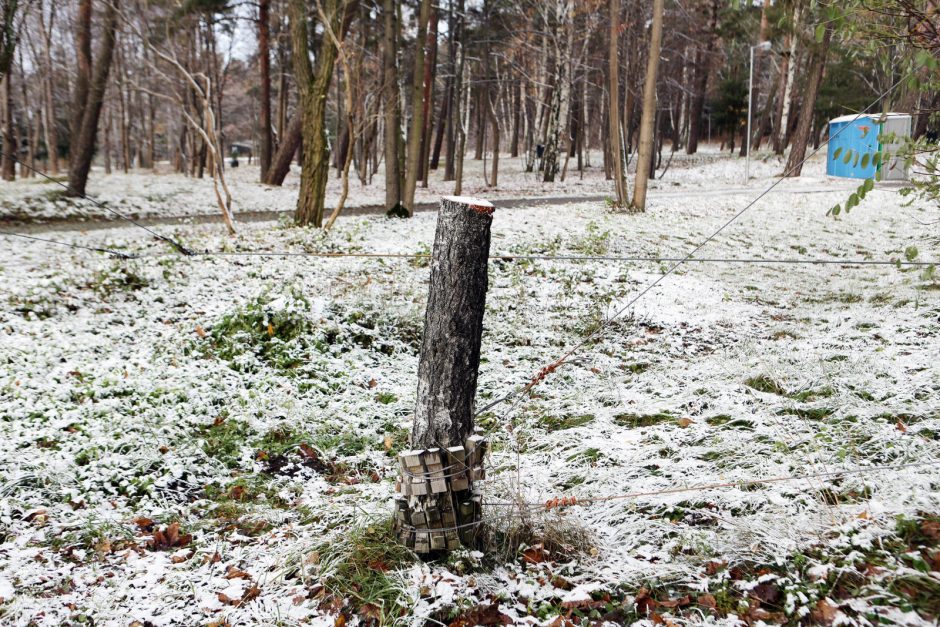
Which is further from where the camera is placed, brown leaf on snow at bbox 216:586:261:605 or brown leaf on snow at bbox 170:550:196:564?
brown leaf on snow at bbox 170:550:196:564

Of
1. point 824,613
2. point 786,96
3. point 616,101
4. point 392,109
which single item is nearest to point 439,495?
point 824,613

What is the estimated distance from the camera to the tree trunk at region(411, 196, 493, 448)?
113 inches

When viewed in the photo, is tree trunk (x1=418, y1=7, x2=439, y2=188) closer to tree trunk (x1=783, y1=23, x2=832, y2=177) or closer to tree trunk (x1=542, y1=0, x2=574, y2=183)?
tree trunk (x1=542, y1=0, x2=574, y2=183)

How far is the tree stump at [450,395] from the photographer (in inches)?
113

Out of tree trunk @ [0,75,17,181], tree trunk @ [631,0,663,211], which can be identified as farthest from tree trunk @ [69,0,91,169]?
tree trunk @ [631,0,663,211]

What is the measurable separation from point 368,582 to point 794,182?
23.9 meters

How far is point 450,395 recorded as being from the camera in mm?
2906

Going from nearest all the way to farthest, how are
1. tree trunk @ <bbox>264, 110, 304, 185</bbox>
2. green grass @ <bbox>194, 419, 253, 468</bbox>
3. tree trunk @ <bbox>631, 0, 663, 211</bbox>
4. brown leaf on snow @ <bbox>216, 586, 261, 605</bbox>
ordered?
brown leaf on snow @ <bbox>216, 586, 261, 605</bbox> → green grass @ <bbox>194, 419, 253, 468</bbox> → tree trunk @ <bbox>631, 0, 663, 211</bbox> → tree trunk @ <bbox>264, 110, 304, 185</bbox>

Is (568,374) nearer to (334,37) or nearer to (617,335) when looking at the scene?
(617,335)

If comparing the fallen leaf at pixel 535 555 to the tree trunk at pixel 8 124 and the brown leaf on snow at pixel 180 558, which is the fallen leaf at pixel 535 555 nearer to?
the brown leaf on snow at pixel 180 558

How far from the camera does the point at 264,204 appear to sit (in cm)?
1798

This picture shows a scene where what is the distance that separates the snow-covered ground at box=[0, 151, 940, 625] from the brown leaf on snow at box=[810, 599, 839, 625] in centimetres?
1

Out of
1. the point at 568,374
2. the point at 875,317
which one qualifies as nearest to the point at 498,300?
the point at 568,374

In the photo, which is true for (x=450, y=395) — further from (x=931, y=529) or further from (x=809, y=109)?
(x=809, y=109)
